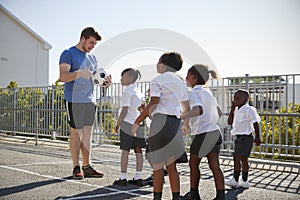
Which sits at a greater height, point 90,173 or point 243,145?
point 243,145

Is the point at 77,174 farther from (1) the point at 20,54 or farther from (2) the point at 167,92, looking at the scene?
(1) the point at 20,54

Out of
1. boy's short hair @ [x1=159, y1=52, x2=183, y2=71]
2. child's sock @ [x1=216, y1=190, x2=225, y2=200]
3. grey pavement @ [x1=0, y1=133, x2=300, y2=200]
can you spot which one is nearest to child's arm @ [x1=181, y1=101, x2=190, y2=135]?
boy's short hair @ [x1=159, y1=52, x2=183, y2=71]

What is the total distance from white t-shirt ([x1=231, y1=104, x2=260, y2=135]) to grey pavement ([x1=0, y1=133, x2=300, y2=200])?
805 millimetres

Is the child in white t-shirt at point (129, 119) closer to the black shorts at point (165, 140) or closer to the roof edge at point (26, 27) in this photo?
the black shorts at point (165, 140)

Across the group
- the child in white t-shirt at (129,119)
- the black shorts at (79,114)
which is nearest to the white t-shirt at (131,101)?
the child in white t-shirt at (129,119)

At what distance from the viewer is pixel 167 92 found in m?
4.20

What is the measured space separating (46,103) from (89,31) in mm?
7255

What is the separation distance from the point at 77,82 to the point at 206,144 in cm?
247

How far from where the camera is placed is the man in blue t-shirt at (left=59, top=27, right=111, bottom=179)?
5996 millimetres

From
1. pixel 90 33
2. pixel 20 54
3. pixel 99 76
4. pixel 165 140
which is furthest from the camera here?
pixel 20 54

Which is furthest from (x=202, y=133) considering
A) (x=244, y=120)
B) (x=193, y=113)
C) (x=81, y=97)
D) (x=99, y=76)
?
(x=81, y=97)

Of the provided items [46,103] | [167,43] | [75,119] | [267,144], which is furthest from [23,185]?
[46,103]

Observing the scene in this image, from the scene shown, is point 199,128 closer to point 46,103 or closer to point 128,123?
point 128,123

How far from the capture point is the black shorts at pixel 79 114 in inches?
237
